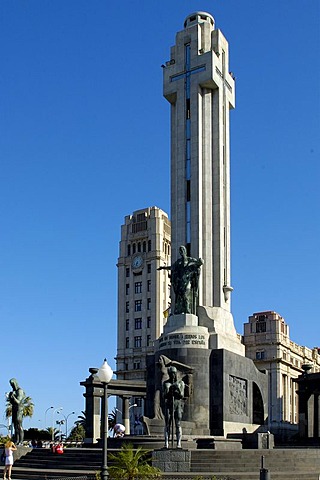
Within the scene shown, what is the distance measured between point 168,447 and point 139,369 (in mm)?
70816

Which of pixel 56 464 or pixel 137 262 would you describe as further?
pixel 137 262

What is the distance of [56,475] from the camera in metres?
26.2

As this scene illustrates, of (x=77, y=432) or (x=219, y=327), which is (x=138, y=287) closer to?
(x=77, y=432)

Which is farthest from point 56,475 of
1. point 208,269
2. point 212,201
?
point 212,201

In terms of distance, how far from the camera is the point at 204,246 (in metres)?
46.1

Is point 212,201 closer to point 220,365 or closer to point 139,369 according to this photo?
point 220,365

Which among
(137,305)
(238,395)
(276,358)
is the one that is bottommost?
(238,395)

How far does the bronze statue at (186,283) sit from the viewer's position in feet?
138

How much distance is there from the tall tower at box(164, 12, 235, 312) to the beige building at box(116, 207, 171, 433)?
53.9m

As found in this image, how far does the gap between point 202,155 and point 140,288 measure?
59.0m

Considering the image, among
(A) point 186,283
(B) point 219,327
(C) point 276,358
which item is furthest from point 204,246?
(C) point 276,358

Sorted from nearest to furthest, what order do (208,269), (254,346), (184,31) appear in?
(208,269) → (184,31) → (254,346)

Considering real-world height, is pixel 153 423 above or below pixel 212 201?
below

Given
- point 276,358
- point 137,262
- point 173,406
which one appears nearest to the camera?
point 173,406
